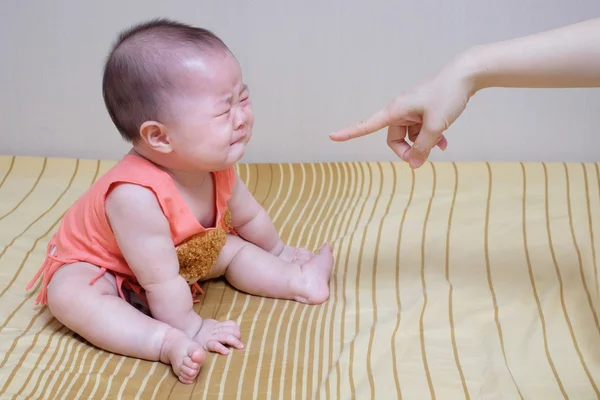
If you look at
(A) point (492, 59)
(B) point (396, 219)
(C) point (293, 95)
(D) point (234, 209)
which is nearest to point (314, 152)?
(C) point (293, 95)

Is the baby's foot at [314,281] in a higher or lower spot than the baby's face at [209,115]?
lower

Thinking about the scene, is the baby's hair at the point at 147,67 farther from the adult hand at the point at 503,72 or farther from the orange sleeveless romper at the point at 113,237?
the adult hand at the point at 503,72

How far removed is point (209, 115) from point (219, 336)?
331 millimetres

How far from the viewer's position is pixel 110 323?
46.8 inches

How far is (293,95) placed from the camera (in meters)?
1.85

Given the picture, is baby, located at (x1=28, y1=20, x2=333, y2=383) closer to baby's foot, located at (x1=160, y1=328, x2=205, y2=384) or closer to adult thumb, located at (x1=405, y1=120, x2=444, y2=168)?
baby's foot, located at (x1=160, y1=328, x2=205, y2=384)

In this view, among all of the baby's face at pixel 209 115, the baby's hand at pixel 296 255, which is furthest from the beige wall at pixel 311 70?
the baby's face at pixel 209 115

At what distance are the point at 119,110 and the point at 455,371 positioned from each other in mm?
617

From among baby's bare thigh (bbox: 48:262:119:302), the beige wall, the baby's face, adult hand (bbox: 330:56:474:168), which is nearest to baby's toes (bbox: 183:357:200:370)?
baby's bare thigh (bbox: 48:262:119:302)

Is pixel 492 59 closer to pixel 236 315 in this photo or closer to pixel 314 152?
pixel 236 315

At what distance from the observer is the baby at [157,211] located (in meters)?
1.16

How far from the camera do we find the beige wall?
1.78 metres

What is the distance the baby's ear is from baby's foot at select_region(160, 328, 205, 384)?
0.27 meters

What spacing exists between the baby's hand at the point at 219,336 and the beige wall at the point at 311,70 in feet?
2.44
